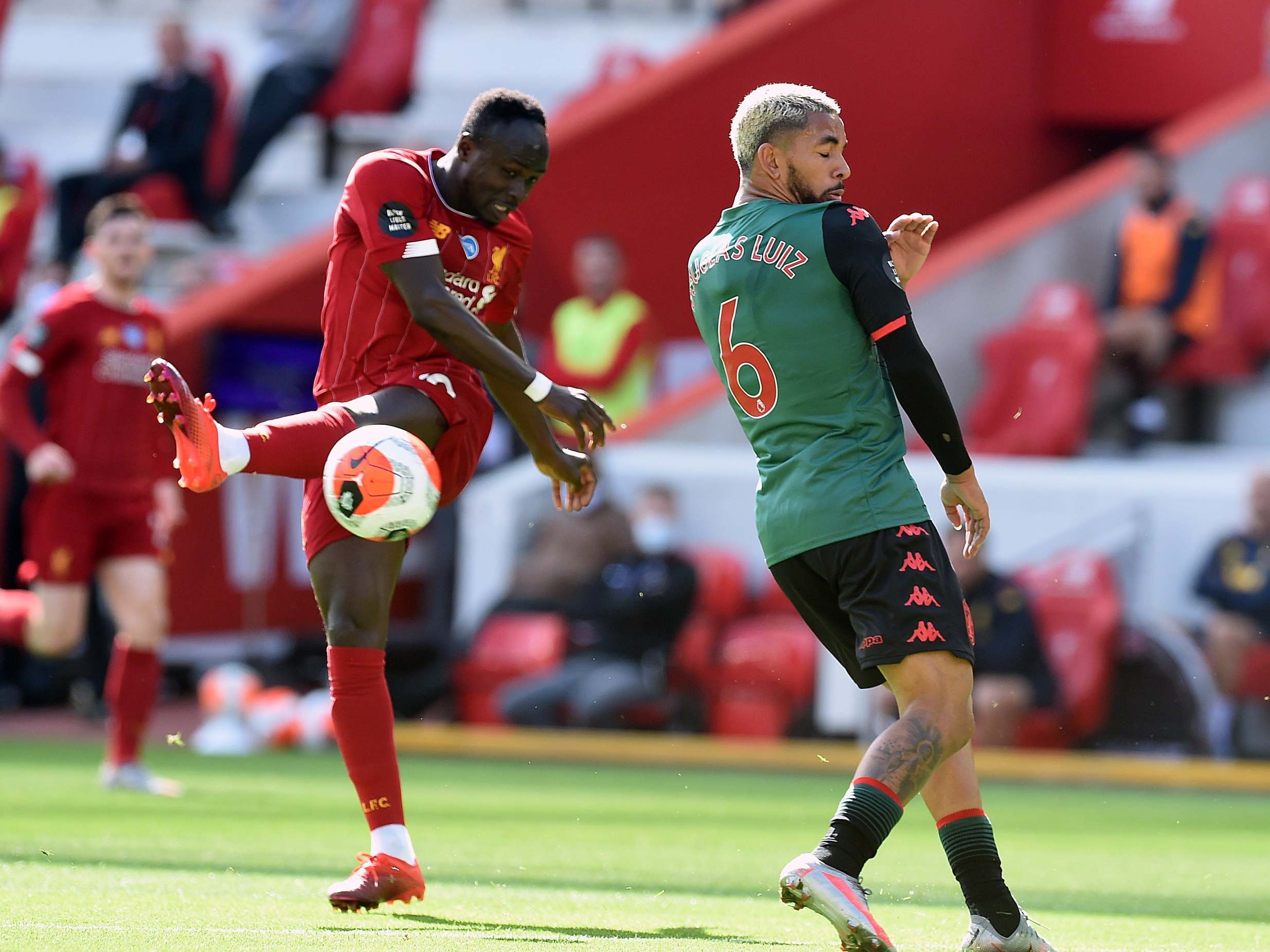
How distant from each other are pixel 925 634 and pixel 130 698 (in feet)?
17.7

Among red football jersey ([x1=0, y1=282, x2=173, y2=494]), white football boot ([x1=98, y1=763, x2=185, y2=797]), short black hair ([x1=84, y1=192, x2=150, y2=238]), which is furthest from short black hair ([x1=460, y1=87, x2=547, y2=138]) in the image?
white football boot ([x1=98, y1=763, x2=185, y2=797])

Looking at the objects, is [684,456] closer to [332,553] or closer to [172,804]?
[172,804]

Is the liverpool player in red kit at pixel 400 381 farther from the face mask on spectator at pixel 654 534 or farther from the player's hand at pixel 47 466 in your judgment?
the face mask on spectator at pixel 654 534

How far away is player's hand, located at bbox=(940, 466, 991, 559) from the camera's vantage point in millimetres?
4652

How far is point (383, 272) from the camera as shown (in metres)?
5.39

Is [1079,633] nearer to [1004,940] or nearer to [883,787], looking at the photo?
[1004,940]

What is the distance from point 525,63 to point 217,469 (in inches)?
579

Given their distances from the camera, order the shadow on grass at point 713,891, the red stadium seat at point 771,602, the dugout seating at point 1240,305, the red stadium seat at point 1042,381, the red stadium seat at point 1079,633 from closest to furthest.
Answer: the shadow on grass at point 713,891 → the red stadium seat at point 1079,633 → the red stadium seat at point 771,602 → the red stadium seat at point 1042,381 → the dugout seating at point 1240,305

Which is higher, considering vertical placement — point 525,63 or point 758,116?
point 525,63

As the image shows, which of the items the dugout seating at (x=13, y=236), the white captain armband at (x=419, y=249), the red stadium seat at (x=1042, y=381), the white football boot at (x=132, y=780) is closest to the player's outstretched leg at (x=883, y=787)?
the white captain armband at (x=419, y=249)

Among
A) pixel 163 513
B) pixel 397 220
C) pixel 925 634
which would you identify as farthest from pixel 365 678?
pixel 163 513

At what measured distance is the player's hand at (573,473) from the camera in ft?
17.7

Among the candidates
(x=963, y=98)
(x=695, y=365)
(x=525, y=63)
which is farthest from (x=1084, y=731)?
(x=525, y=63)

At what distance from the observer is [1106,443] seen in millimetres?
13977
